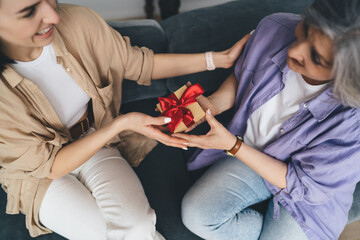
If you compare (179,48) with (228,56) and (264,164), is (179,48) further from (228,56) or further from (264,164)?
(264,164)

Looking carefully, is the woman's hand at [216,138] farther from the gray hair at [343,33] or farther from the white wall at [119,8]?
the white wall at [119,8]

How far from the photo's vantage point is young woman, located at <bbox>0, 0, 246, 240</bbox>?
96cm

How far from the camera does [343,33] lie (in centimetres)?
74

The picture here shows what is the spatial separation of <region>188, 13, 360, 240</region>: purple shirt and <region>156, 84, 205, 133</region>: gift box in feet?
0.71

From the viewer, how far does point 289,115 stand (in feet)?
3.58

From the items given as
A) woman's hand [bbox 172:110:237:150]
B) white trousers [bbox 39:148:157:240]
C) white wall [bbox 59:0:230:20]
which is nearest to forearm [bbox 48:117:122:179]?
white trousers [bbox 39:148:157:240]

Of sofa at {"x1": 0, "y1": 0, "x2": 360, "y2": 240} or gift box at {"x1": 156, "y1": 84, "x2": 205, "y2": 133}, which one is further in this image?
sofa at {"x1": 0, "y1": 0, "x2": 360, "y2": 240}

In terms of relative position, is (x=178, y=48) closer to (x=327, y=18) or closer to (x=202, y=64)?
(x=202, y=64)

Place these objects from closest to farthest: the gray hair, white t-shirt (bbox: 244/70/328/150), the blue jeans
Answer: the gray hair, white t-shirt (bbox: 244/70/328/150), the blue jeans

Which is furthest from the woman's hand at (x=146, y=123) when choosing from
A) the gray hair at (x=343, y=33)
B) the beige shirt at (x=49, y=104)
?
the gray hair at (x=343, y=33)

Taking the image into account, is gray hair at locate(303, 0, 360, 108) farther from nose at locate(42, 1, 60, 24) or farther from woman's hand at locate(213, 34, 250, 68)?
nose at locate(42, 1, 60, 24)

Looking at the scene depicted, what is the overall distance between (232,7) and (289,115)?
0.87 meters

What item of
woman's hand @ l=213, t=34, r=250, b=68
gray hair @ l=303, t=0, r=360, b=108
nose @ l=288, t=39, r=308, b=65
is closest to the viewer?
gray hair @ l=303, t=0, r=360, b=108

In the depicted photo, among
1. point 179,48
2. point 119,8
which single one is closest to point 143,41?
point 179,48
